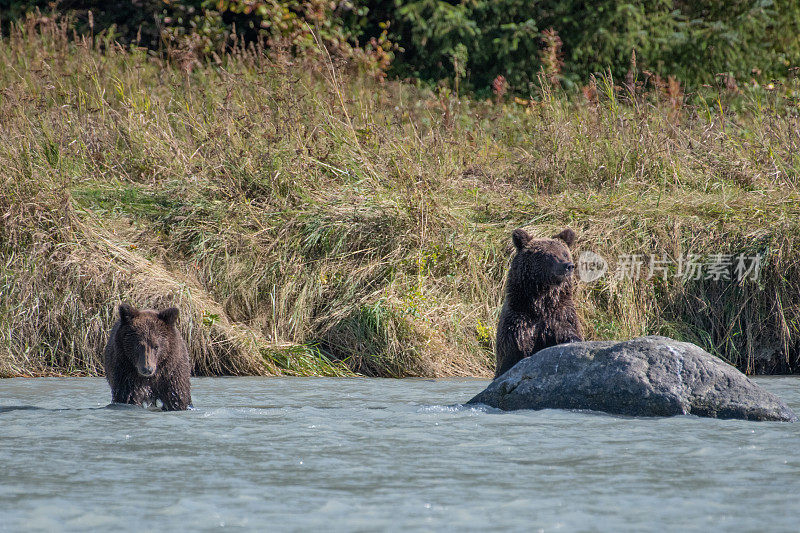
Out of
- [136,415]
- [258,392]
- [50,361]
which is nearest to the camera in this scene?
[136,415]

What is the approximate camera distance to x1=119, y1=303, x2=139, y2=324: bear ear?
6152 millimetres

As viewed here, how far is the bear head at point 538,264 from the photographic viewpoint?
21.7 feet

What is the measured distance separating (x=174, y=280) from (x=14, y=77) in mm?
4564

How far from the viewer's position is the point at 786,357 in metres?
8.80

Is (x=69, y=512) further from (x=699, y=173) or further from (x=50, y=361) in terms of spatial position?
(x=699, y=173)

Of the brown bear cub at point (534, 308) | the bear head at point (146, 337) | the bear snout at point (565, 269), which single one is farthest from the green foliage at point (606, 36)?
the bear head at point (146, 337)

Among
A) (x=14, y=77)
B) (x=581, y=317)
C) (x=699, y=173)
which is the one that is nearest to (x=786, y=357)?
(x=581, y=317)

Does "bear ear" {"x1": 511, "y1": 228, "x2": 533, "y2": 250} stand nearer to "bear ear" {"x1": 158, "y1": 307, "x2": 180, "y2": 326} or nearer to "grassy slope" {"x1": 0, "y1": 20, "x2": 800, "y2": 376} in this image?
"grassy slope" {"x1": 0, "y1": 20, "x2": 800, "y2": 376}

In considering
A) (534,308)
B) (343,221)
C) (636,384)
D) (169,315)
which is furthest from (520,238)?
(343,221)

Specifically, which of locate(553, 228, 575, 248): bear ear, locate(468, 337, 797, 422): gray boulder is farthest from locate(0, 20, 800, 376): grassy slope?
locate(468, 337, 797, 422): gray boulder

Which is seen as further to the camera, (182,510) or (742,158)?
(742,158)

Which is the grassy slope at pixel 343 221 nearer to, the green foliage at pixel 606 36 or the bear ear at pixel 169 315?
the bear ear at pixel 169 315

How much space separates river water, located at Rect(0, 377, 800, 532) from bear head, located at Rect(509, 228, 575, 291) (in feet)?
3.02

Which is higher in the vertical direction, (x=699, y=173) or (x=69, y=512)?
(x=699, y=173)
